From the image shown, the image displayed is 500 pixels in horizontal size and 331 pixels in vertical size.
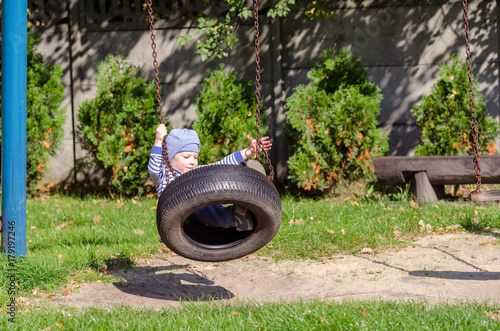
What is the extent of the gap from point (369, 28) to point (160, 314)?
616 centimetres

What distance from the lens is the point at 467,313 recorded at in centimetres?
355

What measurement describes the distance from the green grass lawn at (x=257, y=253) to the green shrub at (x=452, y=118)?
3.30 feet

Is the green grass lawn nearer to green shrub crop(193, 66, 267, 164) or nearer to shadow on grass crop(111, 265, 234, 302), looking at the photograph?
shadow on grass crop(111, 265, 234, 302)

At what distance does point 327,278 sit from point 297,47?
4.93 meters

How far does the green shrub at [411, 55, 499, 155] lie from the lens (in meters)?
7.71

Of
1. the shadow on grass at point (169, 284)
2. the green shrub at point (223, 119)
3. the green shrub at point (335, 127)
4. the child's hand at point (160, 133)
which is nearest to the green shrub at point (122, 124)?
the green shrub at point (223, 119)

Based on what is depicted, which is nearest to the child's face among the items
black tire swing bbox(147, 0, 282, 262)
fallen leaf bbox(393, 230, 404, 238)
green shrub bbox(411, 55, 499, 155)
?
black tire swing bbox(147, 0, 282, 262)

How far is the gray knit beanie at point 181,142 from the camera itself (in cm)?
436

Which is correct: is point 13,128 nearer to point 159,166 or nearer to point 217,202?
point 159,166

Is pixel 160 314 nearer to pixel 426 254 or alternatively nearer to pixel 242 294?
pixel 242 294

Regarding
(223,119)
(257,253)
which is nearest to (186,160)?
(257,253)

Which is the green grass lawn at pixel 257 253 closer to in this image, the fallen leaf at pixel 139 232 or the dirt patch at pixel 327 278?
the fallen leaf at pixel 139 232

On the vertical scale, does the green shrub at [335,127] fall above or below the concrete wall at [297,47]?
below

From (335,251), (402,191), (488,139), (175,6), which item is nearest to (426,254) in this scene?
(335,251)
